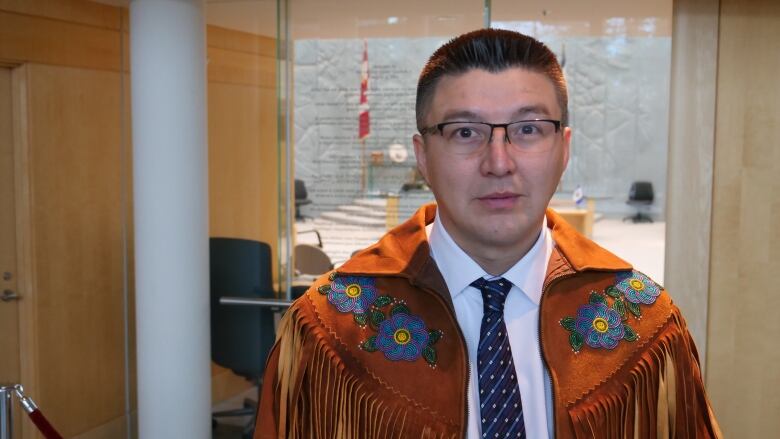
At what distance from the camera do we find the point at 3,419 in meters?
3.11

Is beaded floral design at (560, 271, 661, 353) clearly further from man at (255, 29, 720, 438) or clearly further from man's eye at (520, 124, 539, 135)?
man's eye at (520, 124, 539, 135)

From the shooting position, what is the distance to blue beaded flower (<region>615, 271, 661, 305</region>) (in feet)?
5.20

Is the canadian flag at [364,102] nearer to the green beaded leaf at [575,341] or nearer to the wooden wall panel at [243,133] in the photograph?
the wooden wall panel at [243,133]

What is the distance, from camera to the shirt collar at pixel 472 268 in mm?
1511

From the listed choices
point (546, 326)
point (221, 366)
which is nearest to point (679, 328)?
point (546, 326)

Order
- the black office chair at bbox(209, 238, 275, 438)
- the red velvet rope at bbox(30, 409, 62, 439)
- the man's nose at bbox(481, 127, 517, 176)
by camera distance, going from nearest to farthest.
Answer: the man's nose at bbox(481, 127, 517, 176), the red velvet rope at bbox(30, 409, 62, 439), the black office chair at bbox(209, 238, 275, 438)

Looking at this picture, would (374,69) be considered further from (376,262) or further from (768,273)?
(376,262)

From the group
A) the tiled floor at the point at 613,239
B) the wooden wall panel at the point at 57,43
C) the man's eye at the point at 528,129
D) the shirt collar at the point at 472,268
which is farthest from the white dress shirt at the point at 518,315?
the wooden wall panel at the point at 57,43

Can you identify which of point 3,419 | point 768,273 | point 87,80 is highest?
point 87,80

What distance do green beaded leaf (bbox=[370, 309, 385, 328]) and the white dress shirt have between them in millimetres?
126

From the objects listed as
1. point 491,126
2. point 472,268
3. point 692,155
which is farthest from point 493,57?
point 692,155

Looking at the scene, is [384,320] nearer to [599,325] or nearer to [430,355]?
[430,355]

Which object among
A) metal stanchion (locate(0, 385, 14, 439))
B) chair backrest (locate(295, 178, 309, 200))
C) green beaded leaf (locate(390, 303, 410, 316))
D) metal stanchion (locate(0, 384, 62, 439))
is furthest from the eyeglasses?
chair backrest (locate(295, 178, 309, 200))

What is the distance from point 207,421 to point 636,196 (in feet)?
7.33
